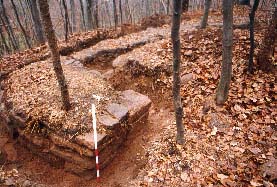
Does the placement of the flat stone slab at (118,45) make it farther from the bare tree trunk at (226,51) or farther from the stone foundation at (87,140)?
the bare tree trunk at (226,51)

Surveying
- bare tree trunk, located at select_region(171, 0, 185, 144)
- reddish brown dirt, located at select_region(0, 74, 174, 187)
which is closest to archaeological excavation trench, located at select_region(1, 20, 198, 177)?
reddish brown dirt, located at select_region(0, 74, 174, 187)

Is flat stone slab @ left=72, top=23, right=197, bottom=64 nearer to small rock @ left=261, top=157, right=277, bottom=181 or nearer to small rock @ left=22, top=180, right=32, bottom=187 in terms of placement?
small rock @ left=22, top=180, right=32, bottom=187

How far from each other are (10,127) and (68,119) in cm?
188

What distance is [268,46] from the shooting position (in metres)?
6.45

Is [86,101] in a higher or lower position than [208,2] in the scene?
lower

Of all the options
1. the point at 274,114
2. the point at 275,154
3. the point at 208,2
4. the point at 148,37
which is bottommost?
the point at 275,154

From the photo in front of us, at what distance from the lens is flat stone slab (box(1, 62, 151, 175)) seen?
5215mm

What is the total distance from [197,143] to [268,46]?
3032mm

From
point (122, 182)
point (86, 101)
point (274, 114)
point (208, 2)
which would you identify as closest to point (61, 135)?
point (86, 101)

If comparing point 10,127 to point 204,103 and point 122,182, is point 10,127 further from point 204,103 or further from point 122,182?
point 204,103

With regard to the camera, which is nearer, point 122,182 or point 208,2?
point 122,182

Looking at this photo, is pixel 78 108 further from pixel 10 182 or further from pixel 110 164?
pixel 10 182

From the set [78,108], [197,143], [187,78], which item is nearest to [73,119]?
[78,108]

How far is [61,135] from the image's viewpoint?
17.4 feet
